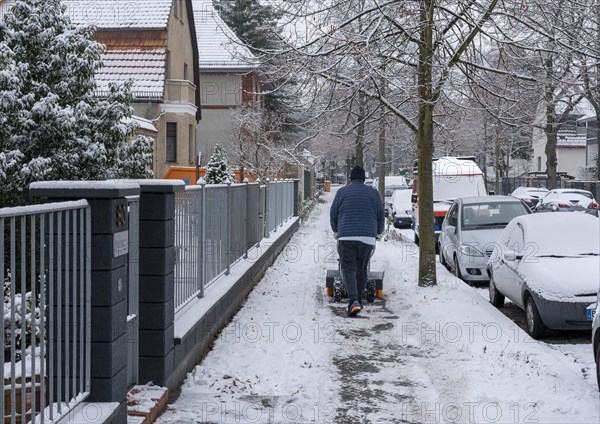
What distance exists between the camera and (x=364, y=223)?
10992 mm

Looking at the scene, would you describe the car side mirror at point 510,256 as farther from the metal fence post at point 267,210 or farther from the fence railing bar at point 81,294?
the metal fence post at point 267,210

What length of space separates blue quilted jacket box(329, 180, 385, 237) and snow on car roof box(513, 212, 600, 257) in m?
2.10

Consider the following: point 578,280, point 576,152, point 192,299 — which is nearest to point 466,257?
point 578,280

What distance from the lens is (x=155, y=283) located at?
6.61 m

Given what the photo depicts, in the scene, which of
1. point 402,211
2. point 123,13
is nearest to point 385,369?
point 402,211

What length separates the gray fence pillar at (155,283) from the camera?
651 cm

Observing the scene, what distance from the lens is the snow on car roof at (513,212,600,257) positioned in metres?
10.9

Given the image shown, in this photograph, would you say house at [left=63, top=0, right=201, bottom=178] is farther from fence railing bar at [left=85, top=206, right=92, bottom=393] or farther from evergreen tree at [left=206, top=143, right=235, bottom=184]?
fence railing bar at [left=85, top=206, right=92, bottom=393]

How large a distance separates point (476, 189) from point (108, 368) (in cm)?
1901

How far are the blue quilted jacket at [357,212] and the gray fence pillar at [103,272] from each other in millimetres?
6057

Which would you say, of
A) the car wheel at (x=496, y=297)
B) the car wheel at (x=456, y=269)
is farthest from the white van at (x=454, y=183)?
the car wheel at (x=496, y=297)

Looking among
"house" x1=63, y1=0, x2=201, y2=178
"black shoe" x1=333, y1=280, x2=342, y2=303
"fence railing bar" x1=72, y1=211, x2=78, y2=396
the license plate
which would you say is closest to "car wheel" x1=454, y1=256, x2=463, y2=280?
"black shoe" x1=333, y1=280, x2=342, y2=303

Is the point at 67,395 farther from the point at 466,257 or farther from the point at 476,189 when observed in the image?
the point at 476,189

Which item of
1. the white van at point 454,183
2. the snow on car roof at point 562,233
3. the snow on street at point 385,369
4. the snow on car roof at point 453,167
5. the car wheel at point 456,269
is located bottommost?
the snow on street at point 385,369
